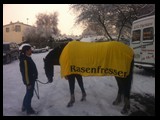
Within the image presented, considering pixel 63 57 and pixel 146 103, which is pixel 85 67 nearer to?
pixel 63 57

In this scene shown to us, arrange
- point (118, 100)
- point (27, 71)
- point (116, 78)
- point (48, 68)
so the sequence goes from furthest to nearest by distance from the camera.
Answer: point (48, 68)
point (118, 100)
point (116, 78)
point (27, 71)

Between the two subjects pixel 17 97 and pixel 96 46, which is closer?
pixel 96 46

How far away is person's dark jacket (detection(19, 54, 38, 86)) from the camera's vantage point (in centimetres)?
533

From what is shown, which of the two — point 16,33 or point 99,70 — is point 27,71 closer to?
point 99,70

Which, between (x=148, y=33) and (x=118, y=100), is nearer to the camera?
(x=118, y=100)

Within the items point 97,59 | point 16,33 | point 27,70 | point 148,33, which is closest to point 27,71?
point 27,70

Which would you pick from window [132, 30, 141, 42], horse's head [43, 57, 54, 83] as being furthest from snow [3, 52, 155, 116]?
window [132, 30, 141, 42]

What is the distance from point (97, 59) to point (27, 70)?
1675 mm

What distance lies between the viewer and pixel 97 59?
591 centimetres

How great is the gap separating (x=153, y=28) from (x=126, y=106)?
17.9 ft

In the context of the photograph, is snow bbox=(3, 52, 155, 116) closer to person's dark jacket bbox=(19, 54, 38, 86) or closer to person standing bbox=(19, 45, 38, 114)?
person standing bbox=(19, 45, 38, 114)

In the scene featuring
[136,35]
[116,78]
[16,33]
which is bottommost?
[116,78]

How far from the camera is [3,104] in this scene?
20.2 feet
